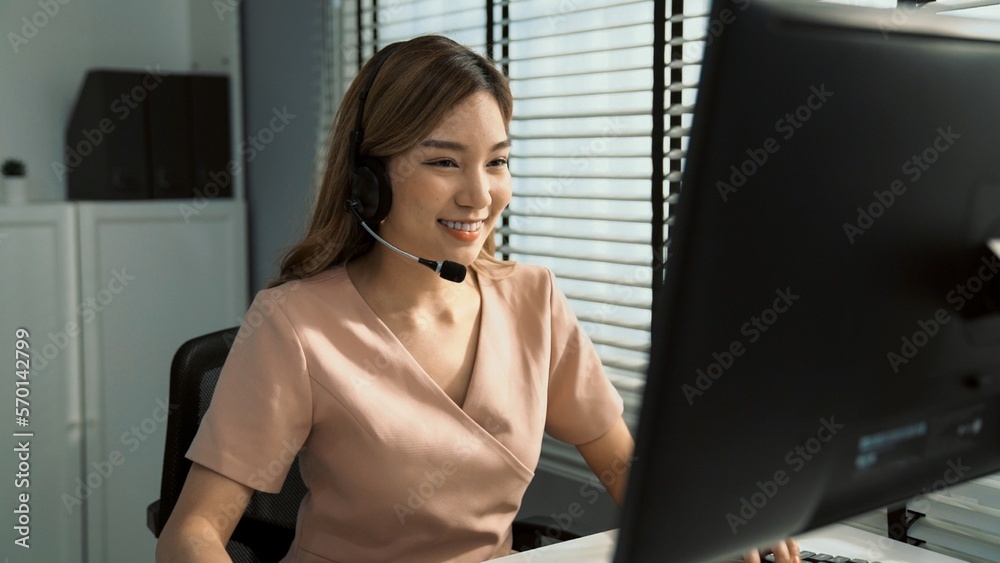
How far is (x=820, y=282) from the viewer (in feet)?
1.65

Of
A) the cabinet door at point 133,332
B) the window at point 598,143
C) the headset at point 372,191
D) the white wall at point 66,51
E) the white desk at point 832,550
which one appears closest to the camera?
the white desk at point 832,550

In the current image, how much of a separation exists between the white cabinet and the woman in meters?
1.45

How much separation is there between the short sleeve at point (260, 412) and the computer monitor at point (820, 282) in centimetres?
81

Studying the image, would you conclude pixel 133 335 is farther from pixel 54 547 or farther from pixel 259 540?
pixel 259 540

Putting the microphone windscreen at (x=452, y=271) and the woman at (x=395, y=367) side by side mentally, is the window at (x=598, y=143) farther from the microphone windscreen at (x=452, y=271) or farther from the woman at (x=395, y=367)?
the microphone windscreen at (x=452, y=271)

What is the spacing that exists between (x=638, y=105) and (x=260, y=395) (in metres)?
1.08

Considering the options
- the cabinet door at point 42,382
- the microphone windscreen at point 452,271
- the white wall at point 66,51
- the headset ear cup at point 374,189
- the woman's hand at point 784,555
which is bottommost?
the cabinet door at point 42,382

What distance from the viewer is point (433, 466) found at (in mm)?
1264

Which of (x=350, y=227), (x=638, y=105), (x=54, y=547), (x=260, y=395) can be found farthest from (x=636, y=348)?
(x=54, y=547)

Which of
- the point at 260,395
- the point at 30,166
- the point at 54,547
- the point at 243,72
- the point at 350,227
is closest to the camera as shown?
the point at 260,395

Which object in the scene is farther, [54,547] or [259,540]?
[54,547]

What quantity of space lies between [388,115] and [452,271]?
0.23 m

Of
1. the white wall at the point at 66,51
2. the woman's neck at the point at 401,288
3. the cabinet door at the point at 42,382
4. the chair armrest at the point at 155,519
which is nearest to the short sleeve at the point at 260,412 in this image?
the woman's neck at the point at 401,288

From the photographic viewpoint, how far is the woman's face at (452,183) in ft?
4.27
